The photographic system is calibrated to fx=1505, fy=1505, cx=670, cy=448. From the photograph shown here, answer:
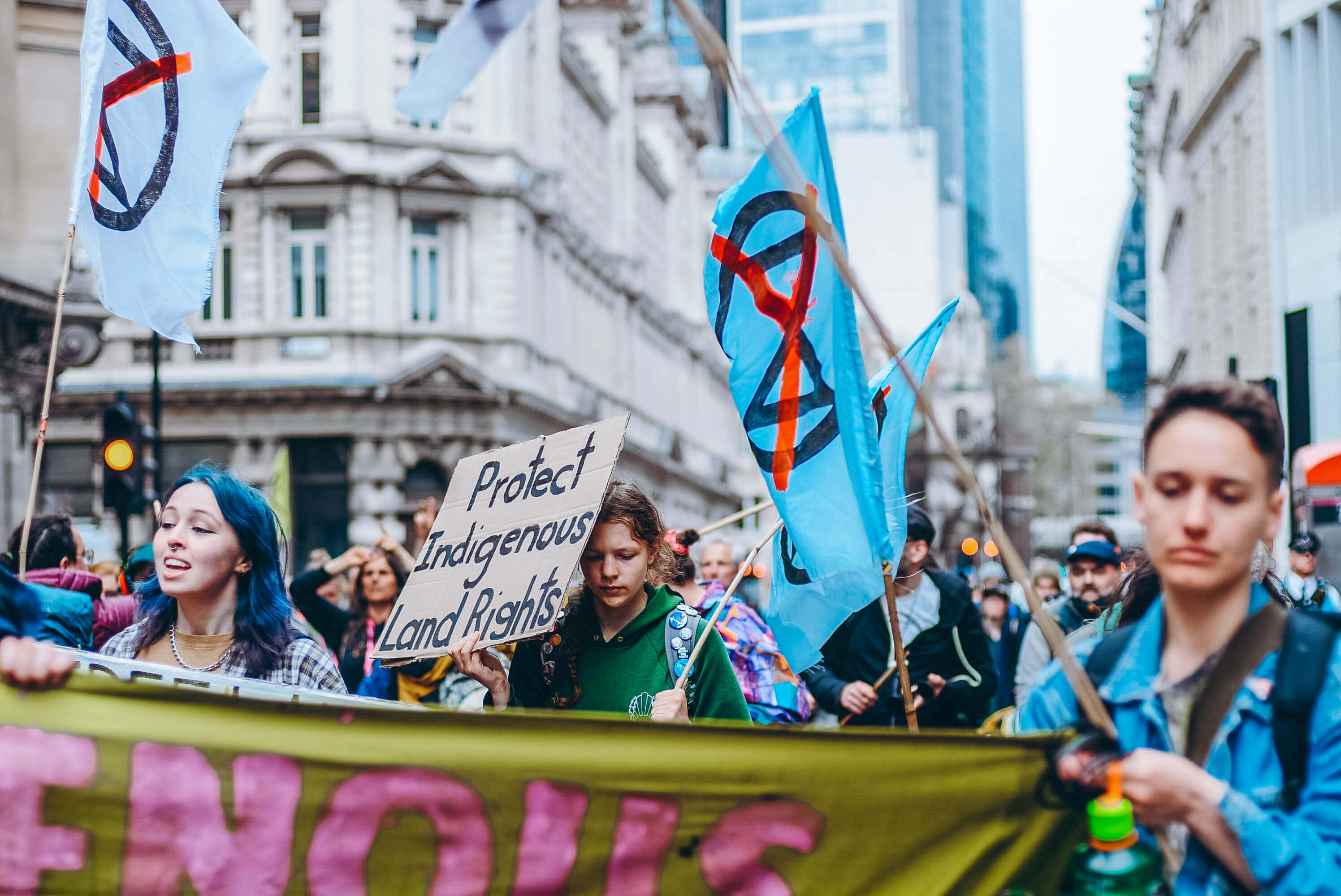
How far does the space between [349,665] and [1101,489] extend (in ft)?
519

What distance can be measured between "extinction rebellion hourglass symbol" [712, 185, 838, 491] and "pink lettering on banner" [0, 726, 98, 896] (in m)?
1.94

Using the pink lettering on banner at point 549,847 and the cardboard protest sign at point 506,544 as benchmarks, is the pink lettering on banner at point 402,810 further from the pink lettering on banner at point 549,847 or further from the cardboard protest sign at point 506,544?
the cardboard protest sign at point 506,544

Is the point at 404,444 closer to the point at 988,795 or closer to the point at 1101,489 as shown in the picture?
the point at 988,795

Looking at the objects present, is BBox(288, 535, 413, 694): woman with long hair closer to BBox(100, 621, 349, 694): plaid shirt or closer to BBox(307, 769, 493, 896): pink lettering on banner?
BBox(100, 621, 349, 694): plaid shirt

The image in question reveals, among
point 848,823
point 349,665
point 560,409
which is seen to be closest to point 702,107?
point 560,409

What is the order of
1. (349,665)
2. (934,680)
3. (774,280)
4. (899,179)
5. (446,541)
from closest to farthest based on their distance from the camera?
(774,280) → (446,541) → (934,680) → (349,665) → (899,179)

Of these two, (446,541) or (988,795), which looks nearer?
(988,795)

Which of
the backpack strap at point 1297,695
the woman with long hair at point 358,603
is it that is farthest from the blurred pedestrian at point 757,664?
the backpack strap at point 1297,695

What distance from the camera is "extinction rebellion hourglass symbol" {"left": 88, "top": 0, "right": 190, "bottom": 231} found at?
17.5 feet

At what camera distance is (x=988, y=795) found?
9.41 feet

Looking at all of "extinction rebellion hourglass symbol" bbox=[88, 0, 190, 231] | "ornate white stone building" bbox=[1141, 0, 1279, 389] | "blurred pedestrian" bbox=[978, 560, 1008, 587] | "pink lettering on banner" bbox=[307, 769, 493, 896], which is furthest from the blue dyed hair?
"ornate white stone building" bbox=[1141, 0, 1279, 389]

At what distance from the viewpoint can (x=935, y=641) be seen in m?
7.02

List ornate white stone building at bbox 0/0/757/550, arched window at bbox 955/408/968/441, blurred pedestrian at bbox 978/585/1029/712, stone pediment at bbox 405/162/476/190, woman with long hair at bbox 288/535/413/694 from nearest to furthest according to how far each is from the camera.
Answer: woman with long hair at bbox 288/535/413/694
blurred pedestrian at bbox 978/585/1029/712
ornate white stone building at bbox 0/0/757/550
stone pediment at bbox 405/162/476/190
arched window at bbox 955/408/968/441

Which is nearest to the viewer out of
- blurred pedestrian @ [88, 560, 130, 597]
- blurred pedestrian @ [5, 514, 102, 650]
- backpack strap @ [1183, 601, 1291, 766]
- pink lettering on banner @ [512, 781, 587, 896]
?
backpack strap @ [1183, 601, 1291, 766]
